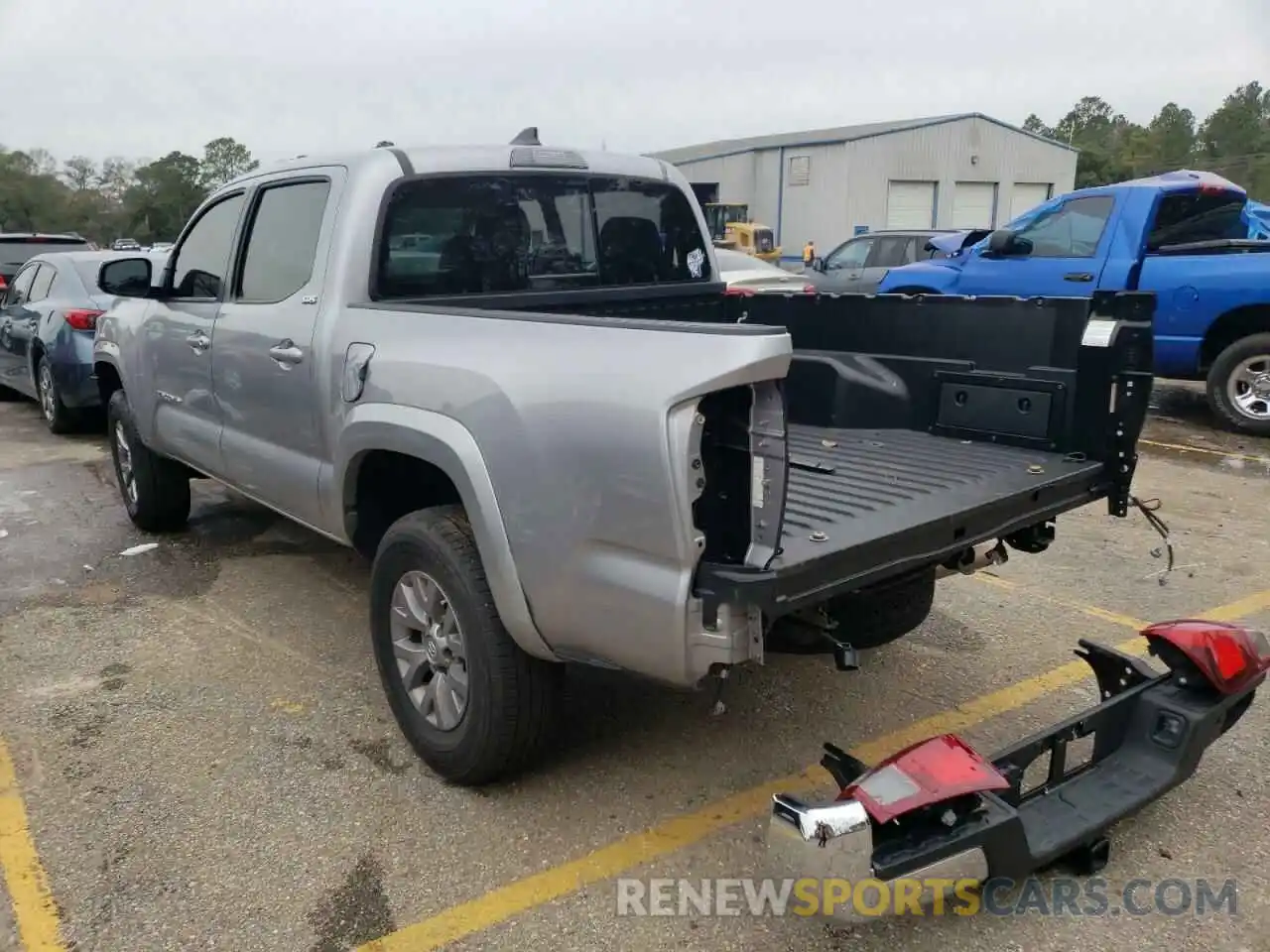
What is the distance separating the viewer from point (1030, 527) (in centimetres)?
341

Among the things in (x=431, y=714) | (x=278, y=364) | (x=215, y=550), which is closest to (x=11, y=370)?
(x=215, y=550)

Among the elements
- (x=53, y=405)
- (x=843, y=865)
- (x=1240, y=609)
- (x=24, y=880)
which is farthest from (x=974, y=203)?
(x=24, y=880)

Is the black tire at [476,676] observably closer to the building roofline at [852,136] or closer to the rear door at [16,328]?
the rear door at [16,328]

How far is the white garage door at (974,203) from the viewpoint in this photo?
3747 cm

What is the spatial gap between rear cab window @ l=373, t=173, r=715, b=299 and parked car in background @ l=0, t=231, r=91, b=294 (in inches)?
412

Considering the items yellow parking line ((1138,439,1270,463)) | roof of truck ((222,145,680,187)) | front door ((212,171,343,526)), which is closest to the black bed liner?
roof of truck ((222,145,680,187))

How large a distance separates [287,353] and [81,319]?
594 cm

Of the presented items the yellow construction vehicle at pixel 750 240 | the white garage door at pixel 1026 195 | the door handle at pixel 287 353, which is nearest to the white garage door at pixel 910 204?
the white garage door at pixel 1026 195

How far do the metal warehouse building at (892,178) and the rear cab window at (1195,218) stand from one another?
25818mm

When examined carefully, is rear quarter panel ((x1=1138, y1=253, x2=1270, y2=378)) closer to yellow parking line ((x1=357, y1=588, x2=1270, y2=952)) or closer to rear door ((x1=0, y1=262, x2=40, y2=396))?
yellow parking line ((x1=357, y1=588, x2=1270, y2=952))

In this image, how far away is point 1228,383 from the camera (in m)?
8.51

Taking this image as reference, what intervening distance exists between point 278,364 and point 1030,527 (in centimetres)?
284

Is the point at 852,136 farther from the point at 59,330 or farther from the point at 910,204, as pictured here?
the point at 59,330

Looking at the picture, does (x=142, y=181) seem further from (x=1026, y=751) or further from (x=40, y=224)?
(x=1026, y=751)
